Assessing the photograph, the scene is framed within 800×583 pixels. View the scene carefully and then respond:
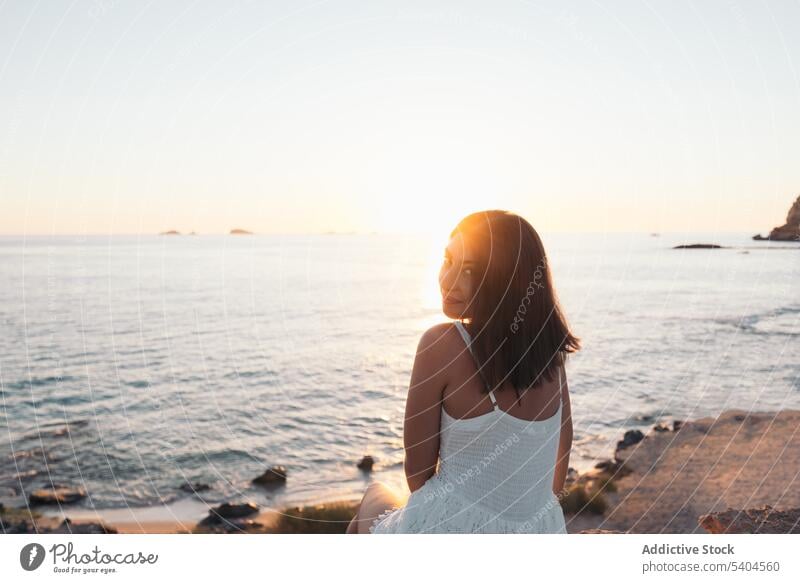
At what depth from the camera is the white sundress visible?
1.95 metres

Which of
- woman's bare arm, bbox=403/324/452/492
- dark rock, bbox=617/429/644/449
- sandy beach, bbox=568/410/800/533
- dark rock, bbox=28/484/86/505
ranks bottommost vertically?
dark rock, bbox=28/484/86/505

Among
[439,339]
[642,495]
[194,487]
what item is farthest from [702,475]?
[194,487]

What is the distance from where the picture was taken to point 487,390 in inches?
75.0

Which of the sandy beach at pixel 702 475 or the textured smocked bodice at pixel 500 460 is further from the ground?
the textured smocked bodice at pixel 500 460

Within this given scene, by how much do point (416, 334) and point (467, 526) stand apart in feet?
73.9

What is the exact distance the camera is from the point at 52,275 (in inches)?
1676

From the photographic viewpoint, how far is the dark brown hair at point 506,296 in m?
1.90

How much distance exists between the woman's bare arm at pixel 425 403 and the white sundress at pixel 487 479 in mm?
42

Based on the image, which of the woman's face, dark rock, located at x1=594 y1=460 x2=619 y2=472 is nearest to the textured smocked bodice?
the woman's face

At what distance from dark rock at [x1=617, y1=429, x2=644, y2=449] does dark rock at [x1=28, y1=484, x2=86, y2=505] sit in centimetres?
895

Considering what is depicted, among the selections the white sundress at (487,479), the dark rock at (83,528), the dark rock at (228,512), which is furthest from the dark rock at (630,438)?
the white sundress at (487,479)

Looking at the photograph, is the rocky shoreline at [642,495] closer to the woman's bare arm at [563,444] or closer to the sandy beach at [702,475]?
the sandy beach at [702,475]

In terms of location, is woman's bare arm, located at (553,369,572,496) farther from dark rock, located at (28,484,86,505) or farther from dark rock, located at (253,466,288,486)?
dark rock, located at (28,484,86,505)

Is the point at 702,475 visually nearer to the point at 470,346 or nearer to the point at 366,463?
the point at 366,463
